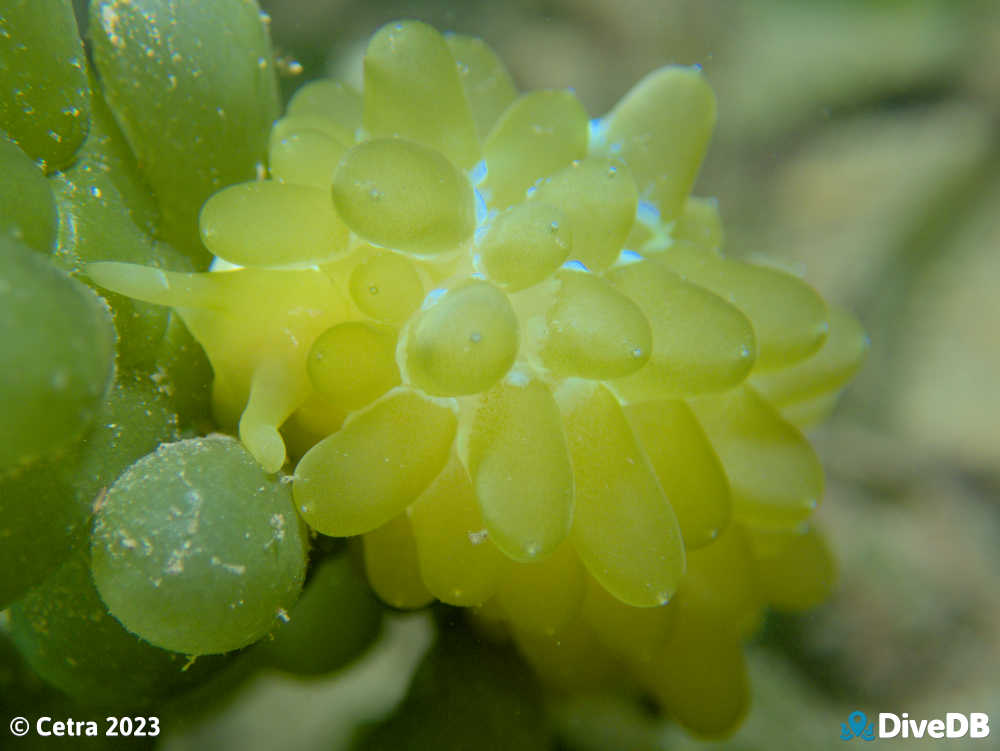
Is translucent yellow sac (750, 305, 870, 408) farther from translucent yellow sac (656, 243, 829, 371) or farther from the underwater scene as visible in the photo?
translucent yellow sac (656, 243, 829, 371)

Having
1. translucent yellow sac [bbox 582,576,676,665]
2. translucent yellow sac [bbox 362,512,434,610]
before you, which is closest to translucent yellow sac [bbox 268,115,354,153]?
translucent yellow sac [bbox 362,512,434,610]

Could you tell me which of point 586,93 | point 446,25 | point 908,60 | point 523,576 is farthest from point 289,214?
point 908,60

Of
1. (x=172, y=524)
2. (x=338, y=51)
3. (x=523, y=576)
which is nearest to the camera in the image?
(x=172, y=524)

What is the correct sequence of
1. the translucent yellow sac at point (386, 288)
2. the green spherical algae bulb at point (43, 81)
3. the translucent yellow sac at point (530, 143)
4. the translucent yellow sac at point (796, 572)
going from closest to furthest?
1. the green spherical algae bulb at point (43, 81)
2. the translucent yellow sac at point (386, 288)
3. the translucent yellow sac at point (530, 143)
4. the translucent yellow sac at point (796, 572)

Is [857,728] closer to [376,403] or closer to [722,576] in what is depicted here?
[722,576]

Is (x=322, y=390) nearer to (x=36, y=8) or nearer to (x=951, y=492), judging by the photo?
(x=36, y=8)

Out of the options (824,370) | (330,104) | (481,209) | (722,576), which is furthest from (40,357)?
(824,370)

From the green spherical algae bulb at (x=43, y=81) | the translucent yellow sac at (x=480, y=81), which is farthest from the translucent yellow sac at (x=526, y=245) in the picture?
the green spherical algae bulb at (x=43, y=81)

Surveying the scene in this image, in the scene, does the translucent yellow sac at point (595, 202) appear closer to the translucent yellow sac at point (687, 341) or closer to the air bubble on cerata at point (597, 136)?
the translucent yellow sac at point (687, 341)
